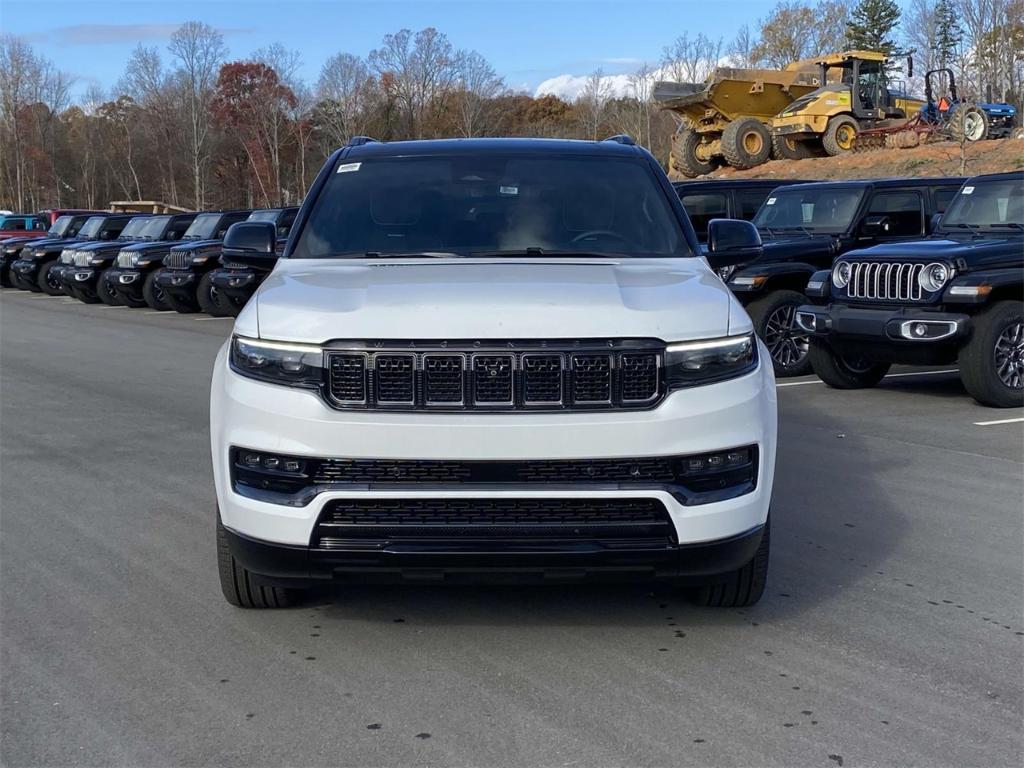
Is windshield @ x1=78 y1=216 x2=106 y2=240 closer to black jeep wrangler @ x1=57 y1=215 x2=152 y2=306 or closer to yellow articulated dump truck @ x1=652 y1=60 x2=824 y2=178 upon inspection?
black jeep wrangler @ x1=57 y1=215 x2=152 y2=306

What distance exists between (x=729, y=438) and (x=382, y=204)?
7.09 ft

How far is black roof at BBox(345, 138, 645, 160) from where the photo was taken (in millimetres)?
5770

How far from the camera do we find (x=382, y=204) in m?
5.47

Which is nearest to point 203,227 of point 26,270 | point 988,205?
point 26,270

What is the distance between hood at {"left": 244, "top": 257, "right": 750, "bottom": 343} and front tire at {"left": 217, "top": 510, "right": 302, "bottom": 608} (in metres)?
0.98

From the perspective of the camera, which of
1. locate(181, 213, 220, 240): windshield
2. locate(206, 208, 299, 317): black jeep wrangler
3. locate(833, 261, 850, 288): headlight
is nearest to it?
locate(833, 261, 850, 288): headlight

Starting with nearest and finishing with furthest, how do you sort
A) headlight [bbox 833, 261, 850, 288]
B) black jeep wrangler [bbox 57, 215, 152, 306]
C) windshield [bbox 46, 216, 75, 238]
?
headlight [bbox 833, 261, 850, 288] → black jeep wrangler [bbox 57, 215, 152, 306] → windshield [bbox 46, 216, 75, 238]

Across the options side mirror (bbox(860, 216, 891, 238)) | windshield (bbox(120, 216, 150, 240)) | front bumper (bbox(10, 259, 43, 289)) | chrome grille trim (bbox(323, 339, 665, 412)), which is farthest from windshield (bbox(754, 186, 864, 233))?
front bumper (bbox(10, 259, 43, 289))

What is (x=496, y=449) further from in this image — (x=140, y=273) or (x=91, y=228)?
(x=91, y=228)

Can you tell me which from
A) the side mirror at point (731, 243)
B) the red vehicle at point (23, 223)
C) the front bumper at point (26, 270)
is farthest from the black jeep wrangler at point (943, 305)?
the red vehicle at point (23, 223)

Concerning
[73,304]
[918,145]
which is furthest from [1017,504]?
[918,145]

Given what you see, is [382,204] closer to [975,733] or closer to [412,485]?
[412,485]

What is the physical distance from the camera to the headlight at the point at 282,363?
13.3 ft

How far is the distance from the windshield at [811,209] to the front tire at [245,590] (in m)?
9.55
